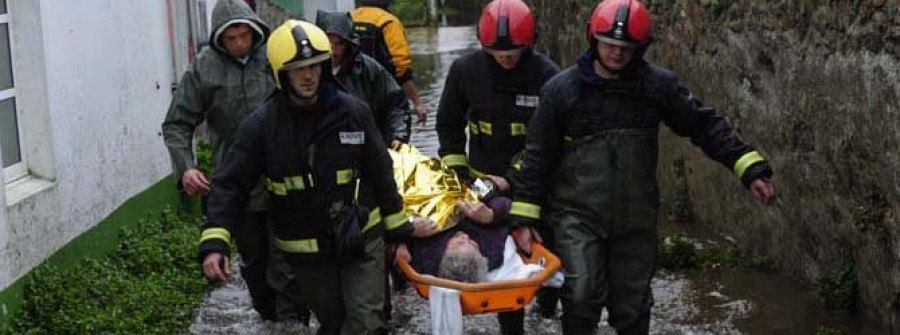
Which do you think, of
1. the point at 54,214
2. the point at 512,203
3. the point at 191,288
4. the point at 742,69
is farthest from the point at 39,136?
the point at 742,69

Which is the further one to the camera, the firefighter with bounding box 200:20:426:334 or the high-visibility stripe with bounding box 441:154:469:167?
the high-visibility stripe with bounding box 441:154:469:167

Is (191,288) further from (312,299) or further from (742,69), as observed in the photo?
(742,69)

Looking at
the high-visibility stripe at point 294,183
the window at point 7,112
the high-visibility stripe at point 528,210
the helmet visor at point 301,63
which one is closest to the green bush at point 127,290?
the window at point 7,112

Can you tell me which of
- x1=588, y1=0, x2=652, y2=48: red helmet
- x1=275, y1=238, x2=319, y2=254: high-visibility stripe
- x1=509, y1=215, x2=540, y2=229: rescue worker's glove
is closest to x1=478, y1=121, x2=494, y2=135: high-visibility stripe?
x1=509, y1=215, x2=540, y2=229: rescue worker's glove

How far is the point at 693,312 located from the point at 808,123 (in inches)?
51.0

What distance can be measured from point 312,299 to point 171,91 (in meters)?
5.28

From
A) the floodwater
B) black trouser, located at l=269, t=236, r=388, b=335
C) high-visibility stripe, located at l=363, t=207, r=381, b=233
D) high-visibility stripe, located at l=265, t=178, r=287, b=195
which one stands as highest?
high-visibility stripe, located at l=265, t=178, r=287, b=195

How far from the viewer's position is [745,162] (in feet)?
18.6

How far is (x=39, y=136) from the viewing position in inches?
297

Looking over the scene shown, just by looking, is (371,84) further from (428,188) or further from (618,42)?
(618,42)

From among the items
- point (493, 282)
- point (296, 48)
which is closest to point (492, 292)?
point (493, 282)

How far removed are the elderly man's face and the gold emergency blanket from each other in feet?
0.46

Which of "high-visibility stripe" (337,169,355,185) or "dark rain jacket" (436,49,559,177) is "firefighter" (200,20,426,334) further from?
"dark rain jacket" (436,49,559,177)

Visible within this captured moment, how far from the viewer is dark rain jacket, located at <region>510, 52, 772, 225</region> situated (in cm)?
571
